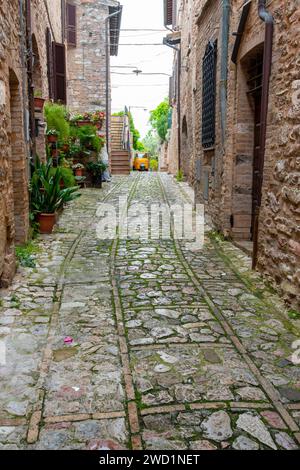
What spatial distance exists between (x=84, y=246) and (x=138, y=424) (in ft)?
13.2

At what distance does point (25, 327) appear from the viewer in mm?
3371

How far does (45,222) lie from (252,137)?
11.5ft

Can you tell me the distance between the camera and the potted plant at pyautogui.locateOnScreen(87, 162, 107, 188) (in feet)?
39.2

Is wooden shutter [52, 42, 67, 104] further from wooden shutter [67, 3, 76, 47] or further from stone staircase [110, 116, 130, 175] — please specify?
stone staircase [110, 116, 130, 175]

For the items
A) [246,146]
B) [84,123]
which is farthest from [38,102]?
[84,123]

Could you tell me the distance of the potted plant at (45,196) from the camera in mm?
6609

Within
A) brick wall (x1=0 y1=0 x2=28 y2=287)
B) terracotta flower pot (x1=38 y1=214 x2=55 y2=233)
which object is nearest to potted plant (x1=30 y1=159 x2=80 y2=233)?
terracotta flower pot (x1=38 y1=214 x2=55 y2=233)

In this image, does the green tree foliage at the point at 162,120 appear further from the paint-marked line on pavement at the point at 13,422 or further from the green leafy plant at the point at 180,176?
the paint-marked line on pavement at the point at 13,422

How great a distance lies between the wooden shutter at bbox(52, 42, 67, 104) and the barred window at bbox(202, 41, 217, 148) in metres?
4.60

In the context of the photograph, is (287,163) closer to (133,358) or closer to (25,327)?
(133,358)

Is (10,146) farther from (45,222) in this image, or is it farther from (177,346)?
(177,346)

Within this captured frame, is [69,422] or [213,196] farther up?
[213,196]

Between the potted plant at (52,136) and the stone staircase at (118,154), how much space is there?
31.4 ft

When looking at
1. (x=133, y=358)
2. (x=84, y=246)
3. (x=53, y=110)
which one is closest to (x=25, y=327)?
(x=133, y=358)
